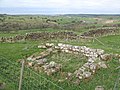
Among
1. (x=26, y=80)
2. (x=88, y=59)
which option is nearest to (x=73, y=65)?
(x=88, y=59)

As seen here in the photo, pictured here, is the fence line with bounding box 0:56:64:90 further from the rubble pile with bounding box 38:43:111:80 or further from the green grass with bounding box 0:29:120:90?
the rubble pile with bounding box 38:43:111:80

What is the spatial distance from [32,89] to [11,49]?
11.1m

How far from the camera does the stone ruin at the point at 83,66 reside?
18.5 m

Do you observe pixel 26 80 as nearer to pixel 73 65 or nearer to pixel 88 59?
pixel 73 65

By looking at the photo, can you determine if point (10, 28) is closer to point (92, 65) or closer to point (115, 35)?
point (115, 35)

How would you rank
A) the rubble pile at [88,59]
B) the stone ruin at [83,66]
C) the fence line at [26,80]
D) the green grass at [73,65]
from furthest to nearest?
the stone ruin at [83,66], the rubble pile at [88,59], the green grass at [73,65], the fence line at [26,80]

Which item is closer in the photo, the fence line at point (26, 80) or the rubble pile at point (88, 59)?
the fence line at point (26, 80)

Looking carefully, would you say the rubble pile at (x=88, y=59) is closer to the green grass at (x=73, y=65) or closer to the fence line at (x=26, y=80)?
the green grass at (x=73, y=65)

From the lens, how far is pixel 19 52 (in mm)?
23062

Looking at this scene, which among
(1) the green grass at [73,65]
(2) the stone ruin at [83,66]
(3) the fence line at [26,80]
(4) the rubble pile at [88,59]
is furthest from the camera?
(2) the stone ruin at [83,66]

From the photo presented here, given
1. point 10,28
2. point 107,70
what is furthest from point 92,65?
point 10,28

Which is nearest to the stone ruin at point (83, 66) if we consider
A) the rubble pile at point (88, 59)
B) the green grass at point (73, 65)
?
the rubble pile at point (88, 59)

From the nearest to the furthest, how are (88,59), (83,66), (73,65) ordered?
(83,66)
(73,65)
(88,59)

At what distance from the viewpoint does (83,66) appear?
19.3 m
